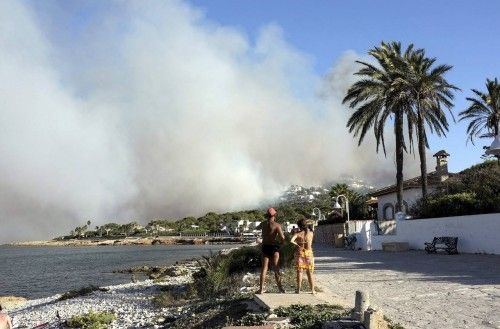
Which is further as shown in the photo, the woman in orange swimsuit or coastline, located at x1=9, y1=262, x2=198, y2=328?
coastline, located at x1=9, y1=262, x2=198, y2=328

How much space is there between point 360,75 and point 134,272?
21730 millimetres

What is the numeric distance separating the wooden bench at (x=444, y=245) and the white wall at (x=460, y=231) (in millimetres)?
620

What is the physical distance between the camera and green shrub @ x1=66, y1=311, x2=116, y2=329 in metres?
13.1

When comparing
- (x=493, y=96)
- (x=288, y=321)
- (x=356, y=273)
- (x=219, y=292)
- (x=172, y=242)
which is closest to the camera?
(x=288, y=321)

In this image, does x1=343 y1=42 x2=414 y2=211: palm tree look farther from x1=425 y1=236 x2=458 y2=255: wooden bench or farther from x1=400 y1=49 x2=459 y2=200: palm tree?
x1=425 y1=236 x2=458 y2=255: wooden bench

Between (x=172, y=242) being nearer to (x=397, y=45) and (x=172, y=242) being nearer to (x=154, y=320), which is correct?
(x=397, y=45)

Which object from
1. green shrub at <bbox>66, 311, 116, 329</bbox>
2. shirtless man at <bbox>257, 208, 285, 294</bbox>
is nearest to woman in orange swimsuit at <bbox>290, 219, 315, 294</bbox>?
shirtless man at <bbox>257, 208, 285, 294</bbox>

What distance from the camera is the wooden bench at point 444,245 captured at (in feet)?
72.5

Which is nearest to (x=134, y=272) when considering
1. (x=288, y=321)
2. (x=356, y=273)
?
(x=356, y=273)

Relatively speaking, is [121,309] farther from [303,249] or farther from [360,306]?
[360,306]

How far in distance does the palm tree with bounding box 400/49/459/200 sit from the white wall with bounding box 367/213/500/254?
4.20 meters

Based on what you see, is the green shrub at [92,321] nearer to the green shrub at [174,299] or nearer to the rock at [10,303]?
the green shrub at [174,299]

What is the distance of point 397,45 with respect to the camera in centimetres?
3491

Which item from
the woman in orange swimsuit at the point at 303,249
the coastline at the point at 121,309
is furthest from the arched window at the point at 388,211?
the woman in orange swimsuit at the point at 303,249
